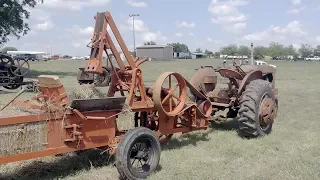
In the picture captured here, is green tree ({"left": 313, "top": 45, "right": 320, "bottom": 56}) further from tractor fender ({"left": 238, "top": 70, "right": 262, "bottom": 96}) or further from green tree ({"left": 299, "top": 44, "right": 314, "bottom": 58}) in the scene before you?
tractor fender ({"left": 238, "top": 70, "right": 262, "bottom": 96})

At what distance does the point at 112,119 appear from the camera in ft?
20.0

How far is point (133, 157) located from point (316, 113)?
26.0ft

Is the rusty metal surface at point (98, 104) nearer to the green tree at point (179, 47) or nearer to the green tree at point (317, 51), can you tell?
the green tree at point (179, 47)

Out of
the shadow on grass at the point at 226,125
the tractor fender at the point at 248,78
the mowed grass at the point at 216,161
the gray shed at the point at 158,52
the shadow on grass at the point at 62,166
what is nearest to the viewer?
the shadow on grass at the point at 62,166

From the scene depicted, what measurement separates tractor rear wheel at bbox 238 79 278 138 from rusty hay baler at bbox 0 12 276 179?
0.02 metres

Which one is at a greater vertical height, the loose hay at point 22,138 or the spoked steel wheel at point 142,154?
the loose hay at point 22,138

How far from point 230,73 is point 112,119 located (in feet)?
13.3

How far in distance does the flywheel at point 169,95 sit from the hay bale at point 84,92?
94 cm

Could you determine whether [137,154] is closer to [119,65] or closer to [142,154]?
[142,154]

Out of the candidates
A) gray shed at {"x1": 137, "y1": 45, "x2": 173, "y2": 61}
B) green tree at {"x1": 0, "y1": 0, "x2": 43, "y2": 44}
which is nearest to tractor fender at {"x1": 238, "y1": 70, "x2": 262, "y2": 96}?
green tree at {"x1": 0, "y1": 0, "x2": 43, "y2": 44}

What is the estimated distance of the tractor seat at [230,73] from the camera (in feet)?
30.3

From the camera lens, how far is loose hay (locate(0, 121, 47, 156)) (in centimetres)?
489

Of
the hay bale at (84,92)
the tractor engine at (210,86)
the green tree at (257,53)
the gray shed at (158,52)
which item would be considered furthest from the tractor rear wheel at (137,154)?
the gray shed at (158,52)

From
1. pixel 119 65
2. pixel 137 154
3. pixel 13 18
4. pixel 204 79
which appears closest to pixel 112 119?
pixel 137 154
